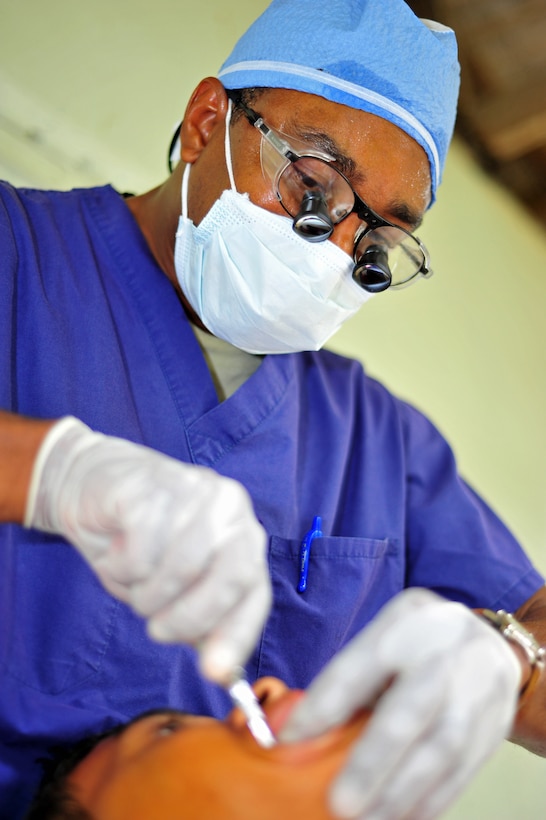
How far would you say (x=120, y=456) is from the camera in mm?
766

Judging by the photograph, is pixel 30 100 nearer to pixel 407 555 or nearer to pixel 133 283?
pixel 133 283

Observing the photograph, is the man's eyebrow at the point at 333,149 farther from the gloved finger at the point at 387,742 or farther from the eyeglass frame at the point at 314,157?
the gloved finger at the point at 387,742

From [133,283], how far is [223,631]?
0.81 m

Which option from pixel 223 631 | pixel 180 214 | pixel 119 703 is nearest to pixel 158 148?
pixel 180 214

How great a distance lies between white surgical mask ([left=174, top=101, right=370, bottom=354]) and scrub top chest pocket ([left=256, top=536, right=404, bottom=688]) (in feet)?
1.22

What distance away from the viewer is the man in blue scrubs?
1.06 metres

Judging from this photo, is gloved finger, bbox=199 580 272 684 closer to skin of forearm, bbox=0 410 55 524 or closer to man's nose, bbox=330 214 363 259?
skin of forearm, bbox=0 410 55 524

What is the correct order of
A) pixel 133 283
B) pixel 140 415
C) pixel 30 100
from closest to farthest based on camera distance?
pixel 140 415, pixel 133 283, pixel 30 100

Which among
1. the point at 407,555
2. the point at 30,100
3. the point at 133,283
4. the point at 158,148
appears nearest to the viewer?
the point at 133,283

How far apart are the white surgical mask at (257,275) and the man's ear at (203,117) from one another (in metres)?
0.05

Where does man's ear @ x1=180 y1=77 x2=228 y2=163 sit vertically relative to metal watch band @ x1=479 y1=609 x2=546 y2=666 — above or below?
above

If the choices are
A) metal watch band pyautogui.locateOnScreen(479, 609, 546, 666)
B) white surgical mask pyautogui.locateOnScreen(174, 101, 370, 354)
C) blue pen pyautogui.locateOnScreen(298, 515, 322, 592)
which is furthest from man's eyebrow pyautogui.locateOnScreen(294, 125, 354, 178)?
metal watch band pyautogui.locateOnScreen(479, 609, 546, 666)

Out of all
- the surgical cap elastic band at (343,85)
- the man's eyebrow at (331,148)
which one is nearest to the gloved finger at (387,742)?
the man's eyebrow at (331,148)

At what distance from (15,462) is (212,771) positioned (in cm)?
35
